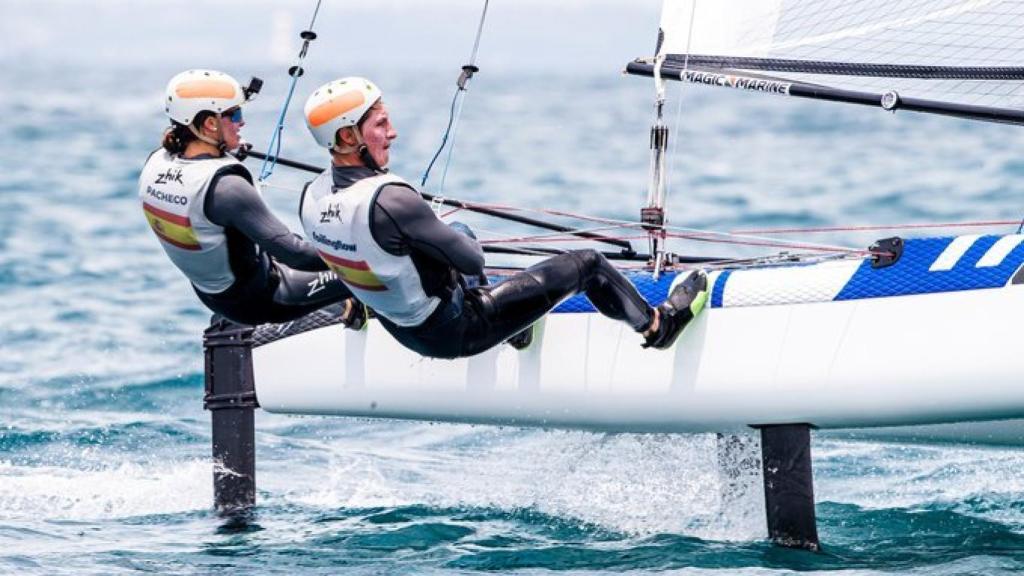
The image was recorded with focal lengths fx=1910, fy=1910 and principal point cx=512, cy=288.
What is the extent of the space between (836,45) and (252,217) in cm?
228

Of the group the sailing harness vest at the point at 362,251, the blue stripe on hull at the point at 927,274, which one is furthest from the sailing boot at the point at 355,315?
the blue stripe on hull at the point at 927,274

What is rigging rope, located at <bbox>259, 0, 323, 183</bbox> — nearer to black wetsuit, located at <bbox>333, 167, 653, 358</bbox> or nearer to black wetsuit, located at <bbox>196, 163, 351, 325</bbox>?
black wetsuit, located at <bbox>196, 163, 351, 325</bbox>

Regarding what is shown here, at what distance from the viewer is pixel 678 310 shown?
20.1ft

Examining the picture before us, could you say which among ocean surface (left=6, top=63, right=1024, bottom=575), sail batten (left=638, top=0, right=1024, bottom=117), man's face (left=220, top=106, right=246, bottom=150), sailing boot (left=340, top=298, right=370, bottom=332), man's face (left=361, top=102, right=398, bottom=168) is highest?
sail batten (left=638, top=0, right=1024, bottom=117)

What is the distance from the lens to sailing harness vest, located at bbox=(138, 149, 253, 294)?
597cm

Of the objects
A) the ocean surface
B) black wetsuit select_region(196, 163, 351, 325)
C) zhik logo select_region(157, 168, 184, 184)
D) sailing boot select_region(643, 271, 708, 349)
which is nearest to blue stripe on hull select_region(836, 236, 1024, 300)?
sailing boot select_region(643, 271, 708, 349)

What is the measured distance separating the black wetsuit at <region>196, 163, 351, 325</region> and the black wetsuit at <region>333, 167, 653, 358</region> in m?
0.32

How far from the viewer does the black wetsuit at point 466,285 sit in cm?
562

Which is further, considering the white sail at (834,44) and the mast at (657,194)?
the white sail at (834,44)

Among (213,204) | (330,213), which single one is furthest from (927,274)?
(213,204)

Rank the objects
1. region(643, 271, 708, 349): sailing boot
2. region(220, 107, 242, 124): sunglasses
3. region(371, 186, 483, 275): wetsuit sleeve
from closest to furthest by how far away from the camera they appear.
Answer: region(371, 186, 483, 275): wetsuit sleeve, region(220, 107, 242, 124): sunglasses, region(643, 271, 708, 349): sailing boot

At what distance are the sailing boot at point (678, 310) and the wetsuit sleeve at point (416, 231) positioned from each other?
0.76m

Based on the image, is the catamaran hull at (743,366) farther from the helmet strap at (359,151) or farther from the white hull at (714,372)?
the helmet strap at (359,151)

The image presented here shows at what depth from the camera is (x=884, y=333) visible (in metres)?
5.84
